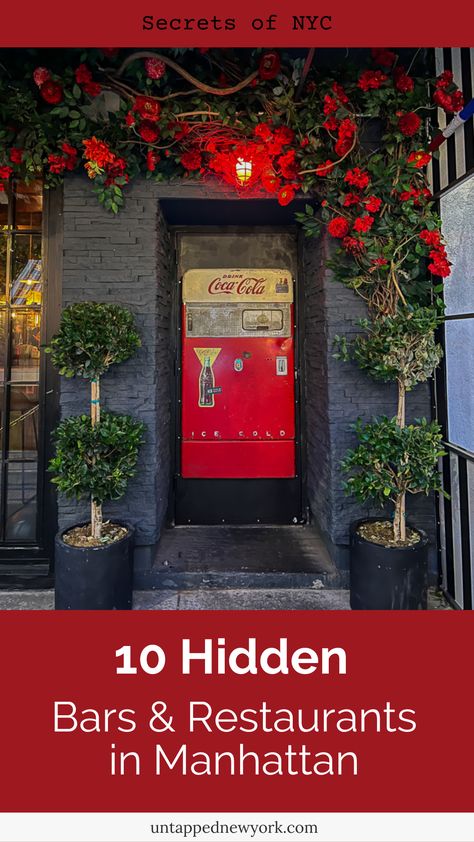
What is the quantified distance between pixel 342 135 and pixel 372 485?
83.2 inches

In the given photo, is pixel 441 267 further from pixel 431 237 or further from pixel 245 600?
pixel 245 600

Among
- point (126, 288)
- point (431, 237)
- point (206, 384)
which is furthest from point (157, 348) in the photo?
point (431, 237)

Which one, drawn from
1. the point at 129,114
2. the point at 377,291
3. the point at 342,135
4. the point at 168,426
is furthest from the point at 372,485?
the point at 129,114

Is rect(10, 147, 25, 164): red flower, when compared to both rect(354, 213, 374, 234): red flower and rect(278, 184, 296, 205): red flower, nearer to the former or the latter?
rect(278, 184, 296, 205): red flower

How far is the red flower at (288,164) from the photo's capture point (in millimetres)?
2764

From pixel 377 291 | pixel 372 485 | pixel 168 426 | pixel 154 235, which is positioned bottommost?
pixel 372 485

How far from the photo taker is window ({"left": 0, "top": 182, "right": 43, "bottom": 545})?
127 inches

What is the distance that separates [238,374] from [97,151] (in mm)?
1865

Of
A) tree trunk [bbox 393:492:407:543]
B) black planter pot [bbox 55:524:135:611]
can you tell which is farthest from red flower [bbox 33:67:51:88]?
tree trunk [bbox 393:492:407:543]

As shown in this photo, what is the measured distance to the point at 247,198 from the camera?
3092 millimetres

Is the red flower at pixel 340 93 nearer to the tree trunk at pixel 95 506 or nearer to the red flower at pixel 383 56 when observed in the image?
the red flower at pixel 383 56

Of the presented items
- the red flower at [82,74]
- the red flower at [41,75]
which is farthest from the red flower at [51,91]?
the red flower at [82,74]

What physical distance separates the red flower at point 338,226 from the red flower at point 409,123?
0.64 m
